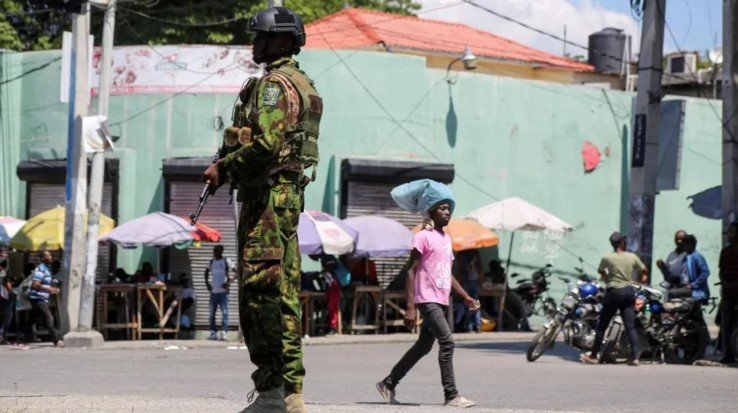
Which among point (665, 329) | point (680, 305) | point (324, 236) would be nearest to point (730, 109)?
point (680, 305)

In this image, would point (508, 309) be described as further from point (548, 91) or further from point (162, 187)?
point (162, 187)

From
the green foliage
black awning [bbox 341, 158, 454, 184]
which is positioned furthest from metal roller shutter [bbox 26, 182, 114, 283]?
the green foliage

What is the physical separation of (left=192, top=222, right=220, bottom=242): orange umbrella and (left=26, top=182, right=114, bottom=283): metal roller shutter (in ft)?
9.73

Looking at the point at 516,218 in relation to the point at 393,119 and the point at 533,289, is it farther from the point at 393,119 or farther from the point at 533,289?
the point at 393,119

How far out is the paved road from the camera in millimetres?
9625

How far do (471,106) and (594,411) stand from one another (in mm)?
19823

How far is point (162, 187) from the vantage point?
1118 inches

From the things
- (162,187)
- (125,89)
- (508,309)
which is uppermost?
(125,89)

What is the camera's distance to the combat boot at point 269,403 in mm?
7336

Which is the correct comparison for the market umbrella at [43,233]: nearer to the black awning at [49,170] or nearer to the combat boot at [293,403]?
the black awning at [49,170]

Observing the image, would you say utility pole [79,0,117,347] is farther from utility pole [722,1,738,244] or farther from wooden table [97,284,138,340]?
utility pole [722,1,738,244]

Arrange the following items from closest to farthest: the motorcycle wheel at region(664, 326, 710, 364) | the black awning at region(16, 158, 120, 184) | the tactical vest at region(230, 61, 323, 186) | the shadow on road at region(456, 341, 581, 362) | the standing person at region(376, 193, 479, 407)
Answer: the tactical vest at region(230, 61, 323, 186), the standing person at region(376, 193, 479, 407), the motorcycle wheel at region(664, 326, 710, 364), the shadow on road at region(456, 341, 581, 362), the black awning at region(16, 158, 120, 184)

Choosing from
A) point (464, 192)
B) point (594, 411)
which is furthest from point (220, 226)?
point (594, 411)

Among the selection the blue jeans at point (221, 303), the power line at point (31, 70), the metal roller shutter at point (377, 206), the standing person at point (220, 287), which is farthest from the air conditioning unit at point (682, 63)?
A: the blue jeans at point (221, 303)
